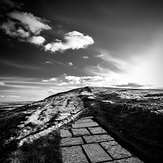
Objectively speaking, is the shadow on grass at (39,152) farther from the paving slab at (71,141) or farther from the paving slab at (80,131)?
the paving slab at (80,131)

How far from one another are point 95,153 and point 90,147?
19cm

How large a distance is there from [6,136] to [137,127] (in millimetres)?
2730

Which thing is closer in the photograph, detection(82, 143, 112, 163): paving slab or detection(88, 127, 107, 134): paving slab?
detection(82, 143, 112, 163): paving slab

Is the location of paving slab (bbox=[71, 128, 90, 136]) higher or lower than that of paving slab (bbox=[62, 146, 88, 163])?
higher

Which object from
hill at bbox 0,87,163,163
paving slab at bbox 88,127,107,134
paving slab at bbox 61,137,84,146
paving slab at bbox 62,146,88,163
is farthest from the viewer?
paving slab at bbox 88,127,107,134

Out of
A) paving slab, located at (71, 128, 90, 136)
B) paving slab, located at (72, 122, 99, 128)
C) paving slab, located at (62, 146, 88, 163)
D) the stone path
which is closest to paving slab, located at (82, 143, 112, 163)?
the stone path

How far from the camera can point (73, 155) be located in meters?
1.96

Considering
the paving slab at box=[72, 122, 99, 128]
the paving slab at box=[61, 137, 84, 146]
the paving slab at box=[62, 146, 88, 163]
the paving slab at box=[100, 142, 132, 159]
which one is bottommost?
the paving slab at box=[100, 142, 132, 159]

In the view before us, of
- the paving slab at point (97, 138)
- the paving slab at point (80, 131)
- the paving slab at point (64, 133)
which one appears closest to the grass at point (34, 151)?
the paving slab at point (64, 133)

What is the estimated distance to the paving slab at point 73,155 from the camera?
1.84 metres

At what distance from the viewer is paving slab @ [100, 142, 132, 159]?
1923 mm

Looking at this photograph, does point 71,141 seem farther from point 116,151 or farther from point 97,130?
point 116,151

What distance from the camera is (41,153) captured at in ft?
6.70

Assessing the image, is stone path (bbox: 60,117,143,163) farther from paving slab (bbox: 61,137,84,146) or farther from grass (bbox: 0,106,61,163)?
grass (bbox: 0,106,61,163)
